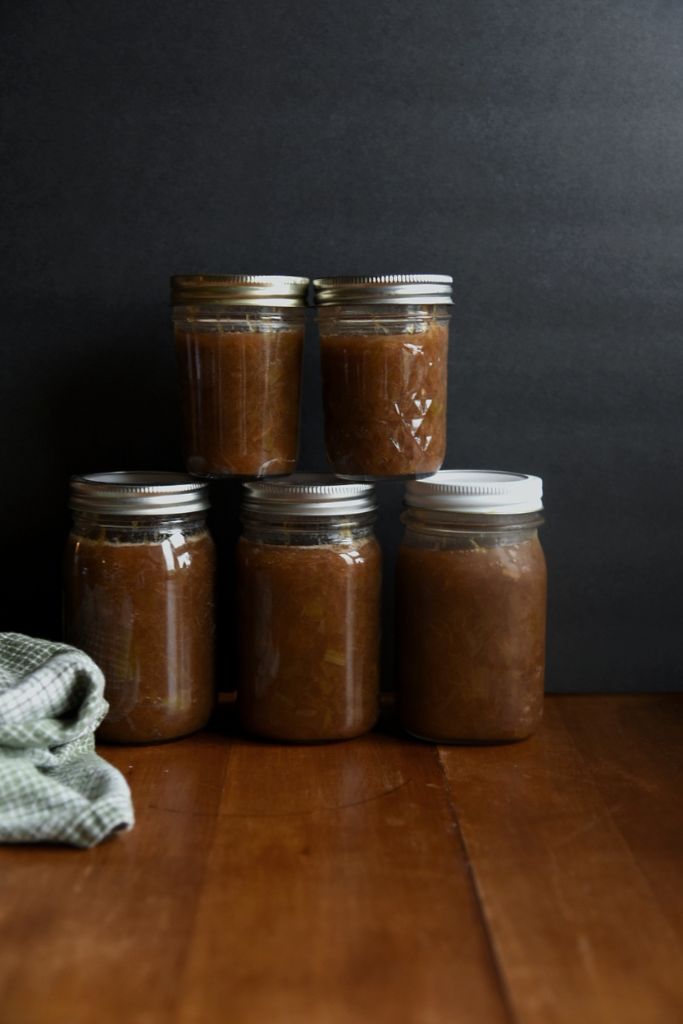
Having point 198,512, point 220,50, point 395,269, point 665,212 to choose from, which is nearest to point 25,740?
point 198,512

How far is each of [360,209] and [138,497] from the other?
17.9 inches

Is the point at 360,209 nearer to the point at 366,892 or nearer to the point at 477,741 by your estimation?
the point at 477,741

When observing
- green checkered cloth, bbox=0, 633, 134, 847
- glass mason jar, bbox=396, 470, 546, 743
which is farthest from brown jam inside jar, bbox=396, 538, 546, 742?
green checkered cloth, bbox=0, 633, 134, 847

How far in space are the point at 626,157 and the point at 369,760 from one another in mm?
781

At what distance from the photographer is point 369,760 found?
1.32 metres

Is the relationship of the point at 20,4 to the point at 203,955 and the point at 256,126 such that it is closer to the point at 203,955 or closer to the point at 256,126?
the point at 256,126

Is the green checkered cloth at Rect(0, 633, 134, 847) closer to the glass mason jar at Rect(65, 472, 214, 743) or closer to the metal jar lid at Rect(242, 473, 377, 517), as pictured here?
the glass mason jar at Rect(65, 472, 214, 743)

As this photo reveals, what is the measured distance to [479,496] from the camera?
1321 mm

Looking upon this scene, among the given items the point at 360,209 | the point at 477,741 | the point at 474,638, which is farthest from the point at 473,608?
the point at 360,209

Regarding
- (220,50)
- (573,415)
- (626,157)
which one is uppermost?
(220,50)

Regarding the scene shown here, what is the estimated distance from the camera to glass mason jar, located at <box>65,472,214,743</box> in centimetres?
132

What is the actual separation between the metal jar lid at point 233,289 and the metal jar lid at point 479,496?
256 mm

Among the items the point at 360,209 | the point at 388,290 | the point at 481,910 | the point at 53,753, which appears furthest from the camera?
the point at 360,209

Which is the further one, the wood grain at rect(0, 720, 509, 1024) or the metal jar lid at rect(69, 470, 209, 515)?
the metal jar lid at rect(69, 470, 209, 515)
